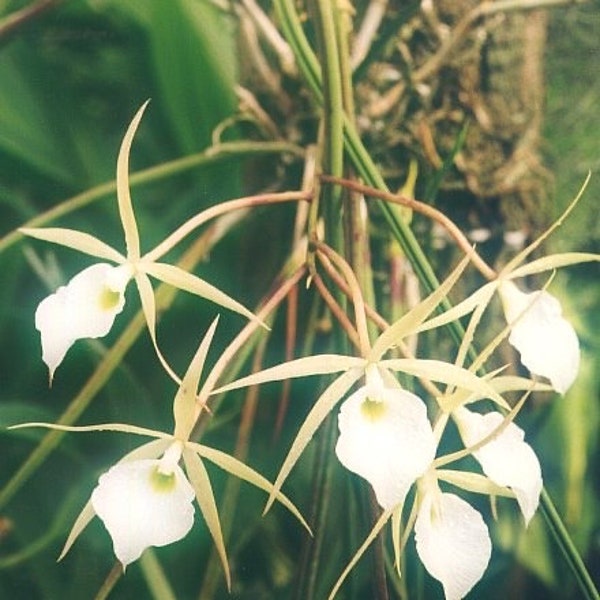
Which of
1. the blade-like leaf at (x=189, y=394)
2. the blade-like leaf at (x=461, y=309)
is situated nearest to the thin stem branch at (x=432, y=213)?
the blade-like leaf at (x=461, y=309)

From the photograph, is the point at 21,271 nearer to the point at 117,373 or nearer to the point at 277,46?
the point at 117,373

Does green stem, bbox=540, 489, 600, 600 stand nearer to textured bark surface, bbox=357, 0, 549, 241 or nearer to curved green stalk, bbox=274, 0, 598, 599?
curved green stalk, bbox=274, 0, 598, 599

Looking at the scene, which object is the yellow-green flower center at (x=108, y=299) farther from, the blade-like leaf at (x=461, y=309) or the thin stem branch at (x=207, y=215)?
the blade-like leaf at (x=461, y=309)

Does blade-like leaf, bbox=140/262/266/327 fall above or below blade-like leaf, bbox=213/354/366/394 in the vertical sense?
above

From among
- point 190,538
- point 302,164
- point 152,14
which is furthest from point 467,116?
point 190,538

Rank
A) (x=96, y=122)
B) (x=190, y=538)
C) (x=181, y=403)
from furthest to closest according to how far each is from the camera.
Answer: (x=96, y=122)
(x=190, y=538)
(x=181, y=403)

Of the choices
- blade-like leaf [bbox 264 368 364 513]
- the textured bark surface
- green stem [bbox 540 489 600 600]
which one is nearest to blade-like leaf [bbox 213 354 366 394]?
blade-like leaf [bbox 264 368 364 513]

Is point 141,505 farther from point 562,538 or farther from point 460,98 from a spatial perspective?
point 460,98
